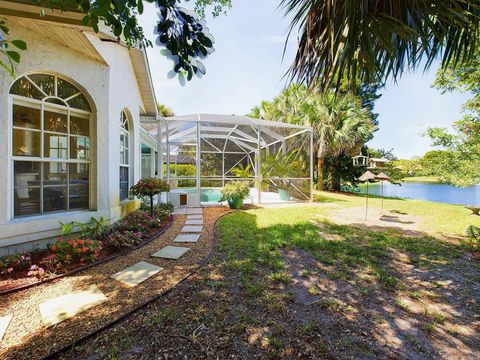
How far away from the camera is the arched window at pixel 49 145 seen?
382 cm

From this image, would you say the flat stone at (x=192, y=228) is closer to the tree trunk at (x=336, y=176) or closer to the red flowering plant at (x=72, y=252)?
the red flowering plant at (x=72, y=252)

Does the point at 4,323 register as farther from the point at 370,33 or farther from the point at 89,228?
the point at 370,33

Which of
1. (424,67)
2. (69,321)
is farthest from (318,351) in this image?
(424,67)

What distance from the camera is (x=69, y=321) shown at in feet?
7.64

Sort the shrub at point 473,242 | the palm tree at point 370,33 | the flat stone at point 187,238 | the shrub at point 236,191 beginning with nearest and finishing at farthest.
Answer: the palm tree at point 370,33 → the shrub at point 473,242 → the flat stone at point 187,238 → the shrub at point 236,191

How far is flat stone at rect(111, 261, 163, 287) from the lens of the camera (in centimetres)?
321

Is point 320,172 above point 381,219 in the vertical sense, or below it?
above

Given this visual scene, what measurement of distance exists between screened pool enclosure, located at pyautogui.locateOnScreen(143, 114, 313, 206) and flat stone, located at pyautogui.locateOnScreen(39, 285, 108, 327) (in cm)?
662

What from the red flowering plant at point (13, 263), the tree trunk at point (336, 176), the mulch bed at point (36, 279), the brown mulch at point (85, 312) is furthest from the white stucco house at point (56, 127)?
the tree trunk at point (336, 176)

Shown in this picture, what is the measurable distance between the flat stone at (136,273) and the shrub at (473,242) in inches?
240

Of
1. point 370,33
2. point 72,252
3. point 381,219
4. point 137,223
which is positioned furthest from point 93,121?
point 381,219

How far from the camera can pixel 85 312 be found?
247cm

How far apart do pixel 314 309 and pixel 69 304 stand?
293 centimetres

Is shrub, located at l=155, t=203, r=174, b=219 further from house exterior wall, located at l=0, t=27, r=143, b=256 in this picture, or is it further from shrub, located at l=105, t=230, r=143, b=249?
shrub, located at l=105, t=230, r=143, b=249
